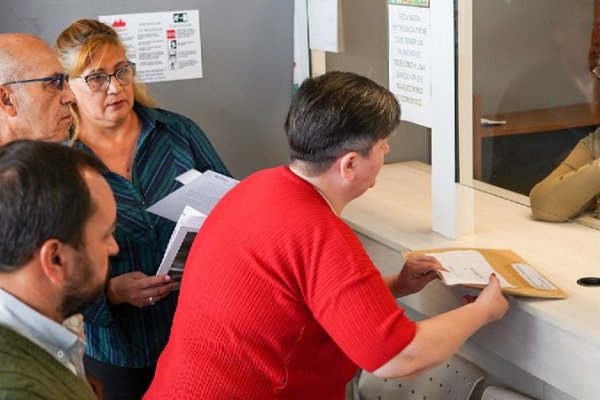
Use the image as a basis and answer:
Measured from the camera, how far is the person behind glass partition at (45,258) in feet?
4.30

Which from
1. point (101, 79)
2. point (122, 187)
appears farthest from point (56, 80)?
point (122, 187)

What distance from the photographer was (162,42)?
324 centimetres

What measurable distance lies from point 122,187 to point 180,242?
304mm

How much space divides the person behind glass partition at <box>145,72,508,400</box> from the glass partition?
55 centimetres

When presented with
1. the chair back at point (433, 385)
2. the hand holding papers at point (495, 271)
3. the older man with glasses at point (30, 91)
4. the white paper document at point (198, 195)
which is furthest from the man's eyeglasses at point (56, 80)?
the chair back at point (433, 385)

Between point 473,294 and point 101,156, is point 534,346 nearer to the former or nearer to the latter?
point 473,294

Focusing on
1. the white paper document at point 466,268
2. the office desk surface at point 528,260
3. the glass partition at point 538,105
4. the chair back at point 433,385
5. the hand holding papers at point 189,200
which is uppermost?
the glass partition at point 538,105

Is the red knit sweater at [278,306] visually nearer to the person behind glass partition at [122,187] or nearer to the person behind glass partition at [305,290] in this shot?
the person behind glass partition at [305,290]

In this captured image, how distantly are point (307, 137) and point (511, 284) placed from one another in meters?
0.59

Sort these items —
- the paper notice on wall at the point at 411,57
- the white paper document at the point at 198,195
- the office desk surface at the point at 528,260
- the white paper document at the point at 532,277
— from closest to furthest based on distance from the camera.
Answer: the office desk surface at the point at 528,260, the white paper document at the point at 532,277, the white paper document at the point at 198,195, the paper notice on wall at the point at 411,57

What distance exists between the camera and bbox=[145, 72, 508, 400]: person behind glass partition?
1736 mm

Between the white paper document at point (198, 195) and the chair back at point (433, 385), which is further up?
the white paper document at point (198, 195)

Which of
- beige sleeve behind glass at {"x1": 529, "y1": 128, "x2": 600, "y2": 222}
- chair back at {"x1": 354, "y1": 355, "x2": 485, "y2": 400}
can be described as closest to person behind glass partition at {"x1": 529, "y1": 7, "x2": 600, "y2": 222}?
beige sleeve behind glass at {"x1": 529, "y1": 128, "x2": 600, "y2": 222}

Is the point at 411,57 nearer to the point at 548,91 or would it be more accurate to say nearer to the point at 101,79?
the point at 548,91
